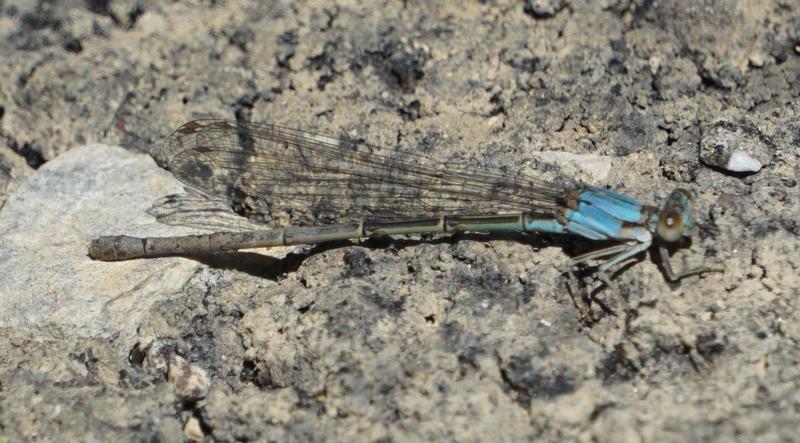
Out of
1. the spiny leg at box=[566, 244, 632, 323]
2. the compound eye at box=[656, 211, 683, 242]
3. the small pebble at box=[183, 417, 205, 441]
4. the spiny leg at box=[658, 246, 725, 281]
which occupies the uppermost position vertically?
the compound eye at box=[656, 211, 683, 242]

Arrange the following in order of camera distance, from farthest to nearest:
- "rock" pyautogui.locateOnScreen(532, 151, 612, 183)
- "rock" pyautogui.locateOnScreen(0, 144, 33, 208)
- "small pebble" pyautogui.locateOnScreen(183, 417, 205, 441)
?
"rock" pyautogui.locateOnScreen(0, 144, 33, 208)
"rock" pyautogui.locateOnScreen(532, 151, 612, 183)
"small pebble" pyautogui.locateOnScreen(183, 417, 205, 441)

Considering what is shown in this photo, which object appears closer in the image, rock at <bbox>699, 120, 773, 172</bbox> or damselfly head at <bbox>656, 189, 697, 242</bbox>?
damselfly head at <bbox>656, 189, 697, 242</bbox>

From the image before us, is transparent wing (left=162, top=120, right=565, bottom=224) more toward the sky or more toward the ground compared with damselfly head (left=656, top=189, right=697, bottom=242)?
more toward the ground

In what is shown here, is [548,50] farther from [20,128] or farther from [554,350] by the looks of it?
[20,128]

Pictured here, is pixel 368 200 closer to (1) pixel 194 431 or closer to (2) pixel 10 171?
(1) pixel 194 431

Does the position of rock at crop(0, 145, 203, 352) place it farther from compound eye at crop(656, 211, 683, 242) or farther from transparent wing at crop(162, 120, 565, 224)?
compound eye at crop(656, 211, 683, 242)

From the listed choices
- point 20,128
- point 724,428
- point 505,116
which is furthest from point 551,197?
point 20,128

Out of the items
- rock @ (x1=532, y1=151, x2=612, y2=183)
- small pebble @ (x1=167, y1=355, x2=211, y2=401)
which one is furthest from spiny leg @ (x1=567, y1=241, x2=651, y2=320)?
small pebble @ (x1=167, y1=355, x2=211, y2=401)

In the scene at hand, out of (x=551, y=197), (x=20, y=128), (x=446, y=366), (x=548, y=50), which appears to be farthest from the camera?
(x=20, y=128)

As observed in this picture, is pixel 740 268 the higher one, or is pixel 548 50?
pixel 548 50
